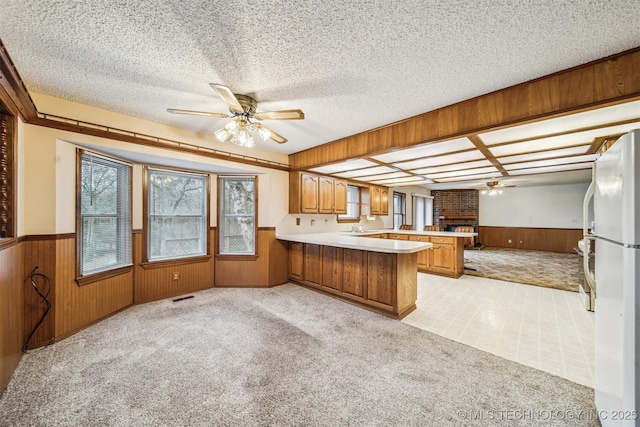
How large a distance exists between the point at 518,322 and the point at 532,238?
7.87 metres

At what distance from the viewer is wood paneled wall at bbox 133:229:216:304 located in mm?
3396

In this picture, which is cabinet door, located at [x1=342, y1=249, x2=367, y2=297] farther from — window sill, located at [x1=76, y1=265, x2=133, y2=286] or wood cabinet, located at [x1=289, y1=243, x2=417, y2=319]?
window sill, located at [x1=76, y1=265, x2=133, y2=286]

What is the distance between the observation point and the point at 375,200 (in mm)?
6352

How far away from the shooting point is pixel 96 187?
295 centimetres

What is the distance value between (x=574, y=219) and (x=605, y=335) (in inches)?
375

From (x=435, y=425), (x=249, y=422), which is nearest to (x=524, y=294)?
(x=435, y=425)

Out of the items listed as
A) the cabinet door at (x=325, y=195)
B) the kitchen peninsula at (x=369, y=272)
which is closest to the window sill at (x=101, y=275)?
the kitchen peninsula at (x=369, y=272)

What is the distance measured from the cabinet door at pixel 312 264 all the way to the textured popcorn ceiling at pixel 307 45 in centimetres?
243

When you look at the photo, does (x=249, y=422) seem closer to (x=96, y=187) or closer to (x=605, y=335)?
(x=605, y=335)

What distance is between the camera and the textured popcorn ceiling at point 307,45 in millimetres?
1337

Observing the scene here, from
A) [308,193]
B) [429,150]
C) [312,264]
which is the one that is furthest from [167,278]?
[429,150]

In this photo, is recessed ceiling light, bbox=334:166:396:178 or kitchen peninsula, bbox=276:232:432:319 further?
recessed ceiling light, bbox=334:166:396:178

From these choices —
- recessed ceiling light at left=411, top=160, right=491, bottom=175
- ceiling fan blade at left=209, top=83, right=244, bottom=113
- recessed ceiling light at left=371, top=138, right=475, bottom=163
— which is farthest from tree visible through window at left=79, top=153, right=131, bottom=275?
recessed ceiling light at left=411, top=160, right=491, bottom=175

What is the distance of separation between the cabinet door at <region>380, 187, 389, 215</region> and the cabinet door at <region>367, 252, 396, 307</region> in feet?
11.5
